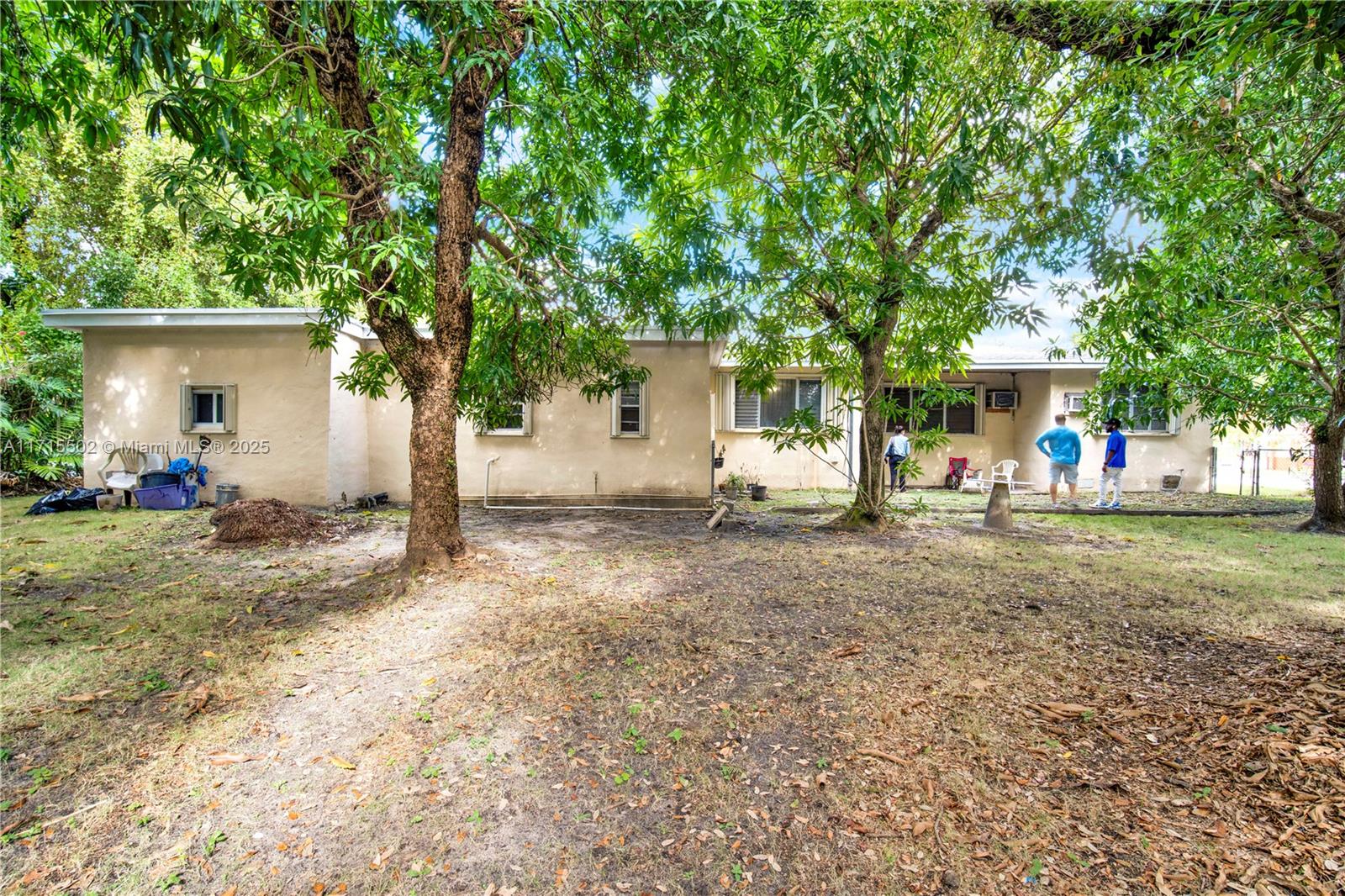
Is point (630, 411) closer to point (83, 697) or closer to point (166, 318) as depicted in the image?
point (166, 318)

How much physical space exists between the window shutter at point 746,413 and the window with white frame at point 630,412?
359 centimetres

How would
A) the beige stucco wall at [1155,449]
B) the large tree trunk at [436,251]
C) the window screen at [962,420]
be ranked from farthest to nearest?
the window screen at [962,420] < the beige stucco wall at [1155,449] < the large tree trunk at [436,251]

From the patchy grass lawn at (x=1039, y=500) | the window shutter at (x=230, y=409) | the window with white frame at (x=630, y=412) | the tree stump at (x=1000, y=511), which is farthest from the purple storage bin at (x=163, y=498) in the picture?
the tree stump at (x=1000, y=511)

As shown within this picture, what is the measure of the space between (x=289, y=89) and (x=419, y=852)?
20.5ft

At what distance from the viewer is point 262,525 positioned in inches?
289

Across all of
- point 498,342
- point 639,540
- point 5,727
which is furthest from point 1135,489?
point 5,727

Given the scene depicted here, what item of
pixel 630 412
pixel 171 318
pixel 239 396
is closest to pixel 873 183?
pixel 630 412

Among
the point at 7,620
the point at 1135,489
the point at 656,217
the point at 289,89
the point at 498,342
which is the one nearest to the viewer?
the point at 7,620

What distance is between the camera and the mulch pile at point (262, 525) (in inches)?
282

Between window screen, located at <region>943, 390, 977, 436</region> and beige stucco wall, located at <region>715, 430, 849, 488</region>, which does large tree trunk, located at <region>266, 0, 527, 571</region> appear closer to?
beige stucco wall, located at <region>715, 430, 849, 488</region>

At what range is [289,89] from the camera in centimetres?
518

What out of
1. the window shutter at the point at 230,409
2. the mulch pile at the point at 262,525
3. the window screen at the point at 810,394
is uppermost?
the window screen at the point at 810,394

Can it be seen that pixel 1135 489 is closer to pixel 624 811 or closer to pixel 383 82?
pixel 624 811

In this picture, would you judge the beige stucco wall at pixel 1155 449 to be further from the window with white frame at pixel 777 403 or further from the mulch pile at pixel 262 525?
the mulch pile at pixel 262 525
